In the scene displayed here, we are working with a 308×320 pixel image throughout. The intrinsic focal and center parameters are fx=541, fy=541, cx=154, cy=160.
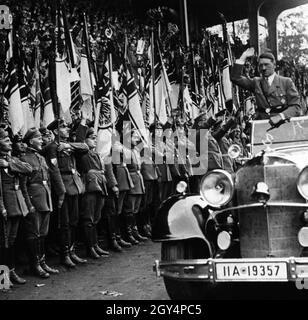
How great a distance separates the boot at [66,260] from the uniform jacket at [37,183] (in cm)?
64

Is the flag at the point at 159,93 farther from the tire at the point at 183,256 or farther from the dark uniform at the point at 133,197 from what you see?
the tire at the point at 183,256

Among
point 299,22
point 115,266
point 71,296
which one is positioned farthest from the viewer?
point 299,22

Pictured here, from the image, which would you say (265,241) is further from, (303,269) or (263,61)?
(263,61)

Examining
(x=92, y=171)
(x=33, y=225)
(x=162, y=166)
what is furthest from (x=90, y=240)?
(x=162, y=166)

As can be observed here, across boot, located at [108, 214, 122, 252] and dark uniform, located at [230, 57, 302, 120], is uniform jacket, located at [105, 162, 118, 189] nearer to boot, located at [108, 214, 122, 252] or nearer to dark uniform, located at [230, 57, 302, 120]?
boot, located at [108, 214, 122, 252]

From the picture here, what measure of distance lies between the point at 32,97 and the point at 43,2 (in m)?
3.60

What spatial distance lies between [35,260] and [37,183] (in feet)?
2.92

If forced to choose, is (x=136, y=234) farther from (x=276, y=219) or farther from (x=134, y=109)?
(x=276, y=219)

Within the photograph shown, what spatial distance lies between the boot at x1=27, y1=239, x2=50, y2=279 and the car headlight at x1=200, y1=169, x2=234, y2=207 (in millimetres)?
2320

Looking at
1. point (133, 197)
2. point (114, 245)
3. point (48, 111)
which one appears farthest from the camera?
point (133, 197)

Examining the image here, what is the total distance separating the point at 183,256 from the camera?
461 cm

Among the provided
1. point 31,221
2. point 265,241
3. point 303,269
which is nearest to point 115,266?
point 31,221

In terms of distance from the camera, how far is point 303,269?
155 inches

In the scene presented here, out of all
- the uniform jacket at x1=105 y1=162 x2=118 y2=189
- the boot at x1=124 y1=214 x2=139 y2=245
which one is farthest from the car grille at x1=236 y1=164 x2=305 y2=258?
the boot at x1=124 y1=214 x2=139 y2=245
